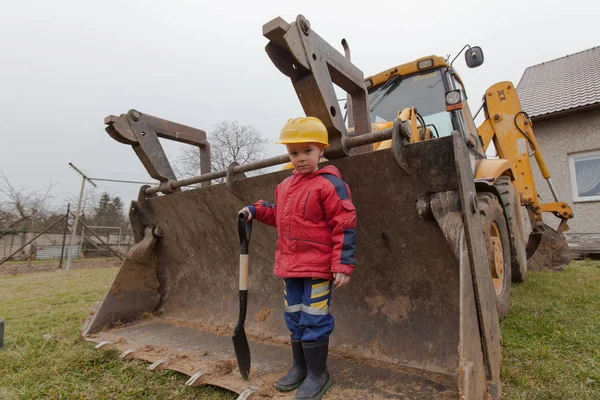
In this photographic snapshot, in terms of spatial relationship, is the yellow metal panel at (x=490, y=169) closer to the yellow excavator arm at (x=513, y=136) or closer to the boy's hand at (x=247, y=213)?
the yellow excavator arm at (x=513, y=136)

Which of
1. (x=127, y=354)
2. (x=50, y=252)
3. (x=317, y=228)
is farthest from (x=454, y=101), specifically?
(x=50, y=252)

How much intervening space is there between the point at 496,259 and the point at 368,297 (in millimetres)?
1251

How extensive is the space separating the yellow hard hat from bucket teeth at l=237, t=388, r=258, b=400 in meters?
1.27

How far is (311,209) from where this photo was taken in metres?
2.07

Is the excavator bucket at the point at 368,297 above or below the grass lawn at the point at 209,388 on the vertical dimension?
above

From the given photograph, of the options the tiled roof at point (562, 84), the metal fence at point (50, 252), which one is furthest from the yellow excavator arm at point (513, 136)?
the metal fence at point (50, 252)

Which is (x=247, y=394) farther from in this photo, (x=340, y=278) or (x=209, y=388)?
(x=340, y=278)

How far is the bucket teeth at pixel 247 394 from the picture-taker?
1.86m

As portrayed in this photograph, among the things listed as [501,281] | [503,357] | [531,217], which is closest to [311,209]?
[503,357]

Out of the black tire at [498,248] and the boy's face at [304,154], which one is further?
the black tire at [498,248]

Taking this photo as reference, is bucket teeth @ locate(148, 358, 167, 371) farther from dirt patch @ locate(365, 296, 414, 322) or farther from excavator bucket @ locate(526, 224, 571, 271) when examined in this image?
excavator bucket @ locate(526, 224, 571, 271)

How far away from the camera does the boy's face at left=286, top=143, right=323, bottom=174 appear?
82.1 inches

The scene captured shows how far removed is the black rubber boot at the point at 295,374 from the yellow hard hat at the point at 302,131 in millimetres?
1101

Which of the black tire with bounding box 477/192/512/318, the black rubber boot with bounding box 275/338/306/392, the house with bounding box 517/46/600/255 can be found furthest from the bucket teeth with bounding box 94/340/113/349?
the house with bounding box 517/46/600/255
